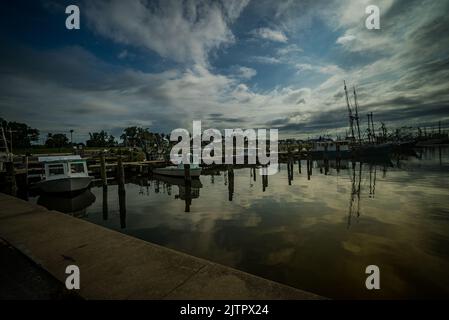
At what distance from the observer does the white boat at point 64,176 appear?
17719 millimetres

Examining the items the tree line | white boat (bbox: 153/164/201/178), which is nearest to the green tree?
the tree line

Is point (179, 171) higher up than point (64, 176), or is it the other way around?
point (64, 176)

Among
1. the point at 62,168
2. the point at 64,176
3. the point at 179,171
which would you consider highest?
the point at 62,168

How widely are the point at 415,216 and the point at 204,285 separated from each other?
1293cm

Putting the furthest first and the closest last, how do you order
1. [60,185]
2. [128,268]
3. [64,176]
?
1. [64,176]
2. [60,185]
3. [128,268]

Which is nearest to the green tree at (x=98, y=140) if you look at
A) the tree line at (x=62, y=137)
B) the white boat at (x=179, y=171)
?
the tree line at (x=62, y=137)

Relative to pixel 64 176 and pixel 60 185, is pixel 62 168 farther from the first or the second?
pixel 60 185

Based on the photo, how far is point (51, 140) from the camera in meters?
111

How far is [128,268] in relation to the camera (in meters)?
3.90

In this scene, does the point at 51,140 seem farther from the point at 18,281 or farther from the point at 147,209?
the point at 18,281

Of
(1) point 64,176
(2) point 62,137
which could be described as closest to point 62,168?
(1) point 64,176

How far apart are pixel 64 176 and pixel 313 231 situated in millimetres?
18766

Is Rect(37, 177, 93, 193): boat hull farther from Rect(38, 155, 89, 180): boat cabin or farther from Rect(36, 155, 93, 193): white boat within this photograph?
Rect(38, 155, 89, 180): boat cabin
